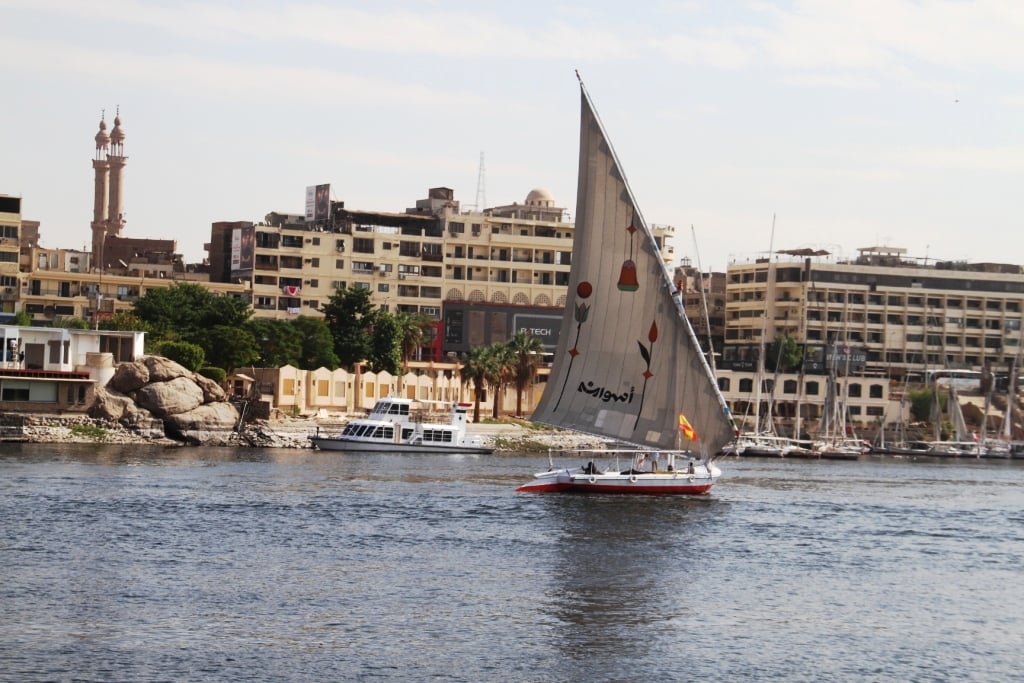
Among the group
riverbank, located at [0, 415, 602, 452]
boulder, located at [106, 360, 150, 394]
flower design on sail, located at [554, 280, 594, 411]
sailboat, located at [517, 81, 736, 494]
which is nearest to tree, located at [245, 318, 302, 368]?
riverbank, located at [0, 415, 602, 452]

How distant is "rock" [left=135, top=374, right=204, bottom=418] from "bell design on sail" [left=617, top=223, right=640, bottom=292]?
46.5 m

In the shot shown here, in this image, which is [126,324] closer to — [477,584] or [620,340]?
[620,340]

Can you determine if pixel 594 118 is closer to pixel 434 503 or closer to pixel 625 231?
pixel 625 231

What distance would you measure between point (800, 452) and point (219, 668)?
11383cm

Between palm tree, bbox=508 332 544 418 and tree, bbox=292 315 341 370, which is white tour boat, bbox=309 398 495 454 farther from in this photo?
tree, bbox=292 315 341 370

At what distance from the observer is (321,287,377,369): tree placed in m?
138

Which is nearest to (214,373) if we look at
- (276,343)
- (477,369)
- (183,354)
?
(183,354)

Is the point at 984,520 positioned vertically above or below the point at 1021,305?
below

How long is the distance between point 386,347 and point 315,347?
6.50 metres

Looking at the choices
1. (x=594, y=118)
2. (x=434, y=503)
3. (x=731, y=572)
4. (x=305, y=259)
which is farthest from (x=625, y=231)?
(x=305, y=259)

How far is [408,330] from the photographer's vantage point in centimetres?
13888

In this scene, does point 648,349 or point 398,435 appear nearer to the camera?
point 648,349

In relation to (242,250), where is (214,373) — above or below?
below

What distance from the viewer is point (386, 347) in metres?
137
